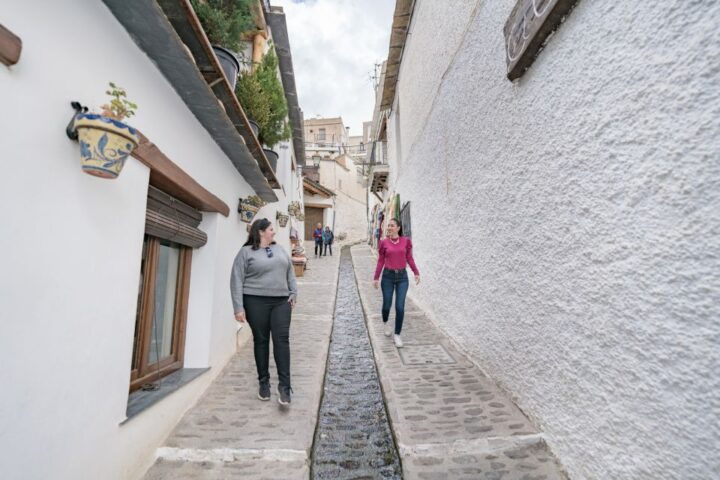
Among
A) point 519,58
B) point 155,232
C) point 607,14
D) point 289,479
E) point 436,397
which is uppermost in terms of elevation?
point 519,58

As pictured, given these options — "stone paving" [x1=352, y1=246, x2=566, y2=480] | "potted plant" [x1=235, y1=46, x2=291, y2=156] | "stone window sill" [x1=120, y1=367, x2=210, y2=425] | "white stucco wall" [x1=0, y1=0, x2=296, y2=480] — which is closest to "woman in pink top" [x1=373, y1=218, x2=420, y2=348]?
"stone paving" [x1=352, y1=246, x2=566, y2=480]

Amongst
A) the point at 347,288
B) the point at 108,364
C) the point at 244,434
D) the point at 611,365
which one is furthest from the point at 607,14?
the point at 347,288

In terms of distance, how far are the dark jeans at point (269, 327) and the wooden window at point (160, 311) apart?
746 mm

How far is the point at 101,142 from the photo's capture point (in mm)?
1689

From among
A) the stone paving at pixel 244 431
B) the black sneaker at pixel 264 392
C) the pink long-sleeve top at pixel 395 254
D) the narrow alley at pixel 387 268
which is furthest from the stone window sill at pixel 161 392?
the pink long-sleeve top at pixel 395 254

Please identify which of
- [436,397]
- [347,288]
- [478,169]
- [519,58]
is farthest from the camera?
[347,288]

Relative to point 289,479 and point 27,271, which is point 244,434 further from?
point 27,271

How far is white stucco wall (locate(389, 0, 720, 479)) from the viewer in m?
1.39

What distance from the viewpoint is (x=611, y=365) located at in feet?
6.04

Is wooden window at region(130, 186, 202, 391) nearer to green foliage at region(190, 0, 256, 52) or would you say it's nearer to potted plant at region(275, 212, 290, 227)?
green foliage at region(190, 0, 256, 52)

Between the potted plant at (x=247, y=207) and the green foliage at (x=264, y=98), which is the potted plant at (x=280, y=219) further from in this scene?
the potted plant at (x=247, y=207)

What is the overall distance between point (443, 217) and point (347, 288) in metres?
5.26

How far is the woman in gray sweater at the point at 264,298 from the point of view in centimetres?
316

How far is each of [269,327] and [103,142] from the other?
2.05 metres
